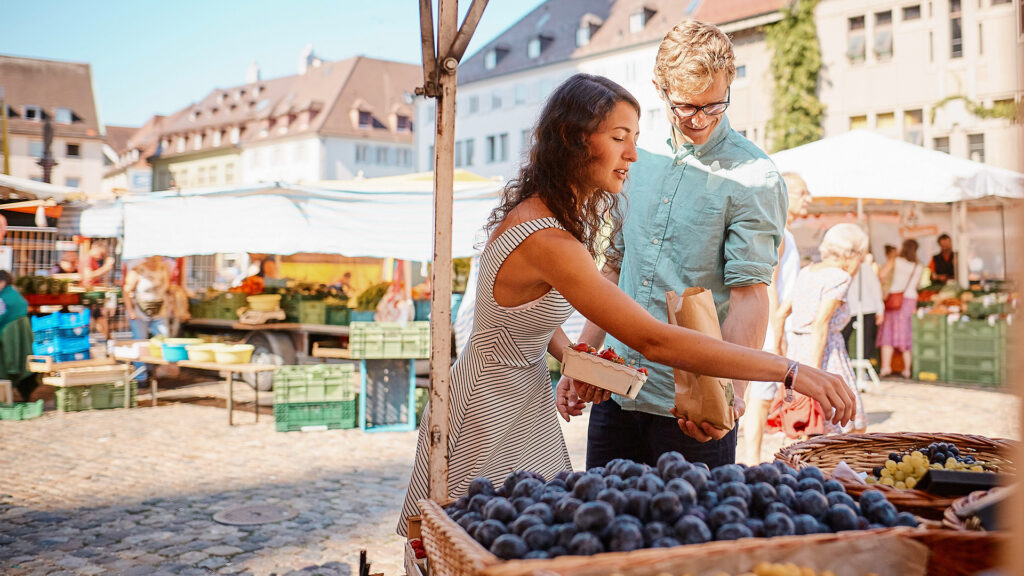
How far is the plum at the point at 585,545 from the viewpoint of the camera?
143 centimetres

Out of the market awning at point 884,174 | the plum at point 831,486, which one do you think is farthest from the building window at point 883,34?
the plum at point 831,486

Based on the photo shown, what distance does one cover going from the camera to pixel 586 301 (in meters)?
1.99

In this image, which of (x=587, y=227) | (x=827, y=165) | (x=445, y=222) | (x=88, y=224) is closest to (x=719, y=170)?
(x=587, y=227)

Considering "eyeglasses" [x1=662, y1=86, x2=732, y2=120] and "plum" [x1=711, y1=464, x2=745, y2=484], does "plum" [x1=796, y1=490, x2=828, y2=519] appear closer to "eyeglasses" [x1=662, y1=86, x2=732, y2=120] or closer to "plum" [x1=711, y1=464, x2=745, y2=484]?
"plum" [x1=711, y1=464, x2=745, y2=484]

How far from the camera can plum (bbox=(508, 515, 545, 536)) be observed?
150cm

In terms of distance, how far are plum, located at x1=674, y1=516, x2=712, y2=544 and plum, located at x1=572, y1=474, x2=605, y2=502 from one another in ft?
0.54

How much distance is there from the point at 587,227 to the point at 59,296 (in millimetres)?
11848

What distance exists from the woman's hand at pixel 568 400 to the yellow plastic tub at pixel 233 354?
741 cm

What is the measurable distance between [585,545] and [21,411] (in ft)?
32.2

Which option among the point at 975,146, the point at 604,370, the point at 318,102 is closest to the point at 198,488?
the point at 604,370

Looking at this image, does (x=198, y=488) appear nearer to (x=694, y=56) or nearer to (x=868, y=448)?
(x=868, y=448)

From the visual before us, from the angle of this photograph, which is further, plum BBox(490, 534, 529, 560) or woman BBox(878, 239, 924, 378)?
woman BBox(878, 239, 924, 378)

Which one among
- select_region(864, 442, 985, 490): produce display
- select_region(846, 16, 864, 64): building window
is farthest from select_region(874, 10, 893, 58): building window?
select_region(864, 442, 985, 490): produce display

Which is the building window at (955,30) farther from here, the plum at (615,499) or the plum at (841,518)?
the plum at (615,499)
